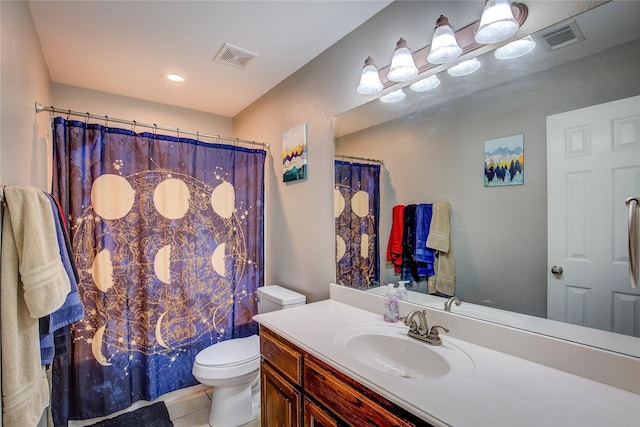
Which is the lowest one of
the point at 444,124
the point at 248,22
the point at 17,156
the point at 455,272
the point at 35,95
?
the point at 455,272

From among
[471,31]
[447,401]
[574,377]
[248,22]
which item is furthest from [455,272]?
[248,22]

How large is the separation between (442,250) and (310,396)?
85 cm

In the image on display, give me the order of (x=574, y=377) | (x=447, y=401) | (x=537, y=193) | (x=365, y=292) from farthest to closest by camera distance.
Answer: (x=365, y=292), (x=537, y=193), (x=574, y=377), (x=447, y=401)

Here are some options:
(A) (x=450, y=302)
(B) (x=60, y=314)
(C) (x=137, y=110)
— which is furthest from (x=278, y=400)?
(C) (x=137, y=110)

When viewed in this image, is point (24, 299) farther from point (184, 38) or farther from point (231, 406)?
point (184, 38)

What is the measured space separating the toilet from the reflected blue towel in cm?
91

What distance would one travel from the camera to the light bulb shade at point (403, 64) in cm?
138

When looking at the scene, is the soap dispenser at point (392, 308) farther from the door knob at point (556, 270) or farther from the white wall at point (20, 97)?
the white wall at point (20, 97)

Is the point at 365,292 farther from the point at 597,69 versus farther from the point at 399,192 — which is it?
the point at 597,69

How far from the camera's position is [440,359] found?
1100mm

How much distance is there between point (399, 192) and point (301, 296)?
3.31 ft

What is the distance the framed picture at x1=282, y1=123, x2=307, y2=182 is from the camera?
215cm

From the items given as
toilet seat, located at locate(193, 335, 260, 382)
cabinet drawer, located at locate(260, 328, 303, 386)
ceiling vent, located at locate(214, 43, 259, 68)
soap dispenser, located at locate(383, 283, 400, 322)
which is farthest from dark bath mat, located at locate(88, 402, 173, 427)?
ceiling vent, located at locate(214, 43, 259, 68)

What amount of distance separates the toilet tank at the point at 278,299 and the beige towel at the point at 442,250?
94 cm
